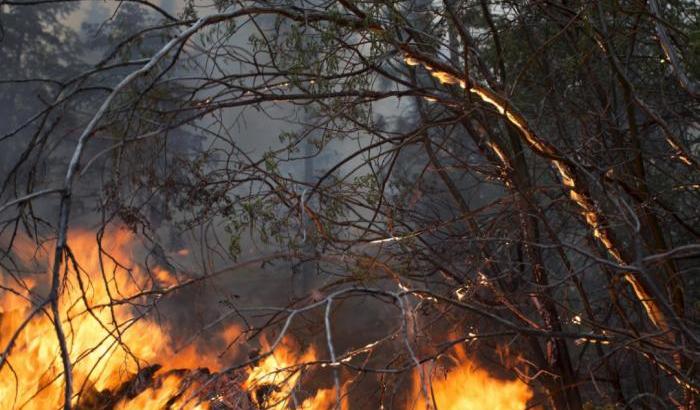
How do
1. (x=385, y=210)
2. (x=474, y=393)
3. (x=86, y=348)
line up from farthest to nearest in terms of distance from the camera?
1. (x=474, y=393)
2. (x=86, y=348)
3. (x=385, y=210)

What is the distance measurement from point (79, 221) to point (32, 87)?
250 inches

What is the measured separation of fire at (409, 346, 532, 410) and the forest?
56 millimetres

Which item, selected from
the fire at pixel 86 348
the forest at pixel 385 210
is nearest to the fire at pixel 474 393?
the forest at pixel 385 210

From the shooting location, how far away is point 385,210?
21.2 feet

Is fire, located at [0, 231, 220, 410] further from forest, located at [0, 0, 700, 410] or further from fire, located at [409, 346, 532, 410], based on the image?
fire, located at [409, 346, 532, 410]

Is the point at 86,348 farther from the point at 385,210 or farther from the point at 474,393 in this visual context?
the point at 474,393

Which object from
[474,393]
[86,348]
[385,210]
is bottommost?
[474,393]

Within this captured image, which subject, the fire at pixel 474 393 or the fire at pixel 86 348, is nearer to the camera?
the fire at pixel 86 348

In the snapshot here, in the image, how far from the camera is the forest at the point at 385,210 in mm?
3158

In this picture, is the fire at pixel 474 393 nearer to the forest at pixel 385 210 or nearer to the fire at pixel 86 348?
the forest at pixel 385 210

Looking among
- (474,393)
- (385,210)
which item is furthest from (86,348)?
(474,393)

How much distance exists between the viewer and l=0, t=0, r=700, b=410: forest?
3158 millimetres

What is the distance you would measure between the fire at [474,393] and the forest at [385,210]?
0.06m

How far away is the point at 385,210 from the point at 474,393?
5.50m
